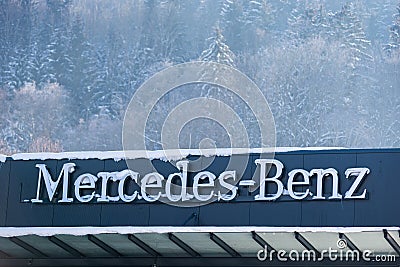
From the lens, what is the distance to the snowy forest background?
71125 mm

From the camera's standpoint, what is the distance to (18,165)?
16.0m

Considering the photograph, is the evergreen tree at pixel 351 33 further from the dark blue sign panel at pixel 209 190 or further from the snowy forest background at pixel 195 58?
the dark blue sign panel at pixel 209 190

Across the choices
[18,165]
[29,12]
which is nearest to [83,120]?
[29,12]

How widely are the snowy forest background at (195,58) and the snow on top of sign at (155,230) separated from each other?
168 ft

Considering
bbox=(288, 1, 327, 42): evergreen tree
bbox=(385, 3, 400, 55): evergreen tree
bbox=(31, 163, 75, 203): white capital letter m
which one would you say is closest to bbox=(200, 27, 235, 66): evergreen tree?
bbox=(288, 1, 327, 42): evergreen tree

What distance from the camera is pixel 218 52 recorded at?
8069 cm

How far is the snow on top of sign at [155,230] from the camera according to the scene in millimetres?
13836

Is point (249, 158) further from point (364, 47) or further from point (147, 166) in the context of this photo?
point (364, 47)

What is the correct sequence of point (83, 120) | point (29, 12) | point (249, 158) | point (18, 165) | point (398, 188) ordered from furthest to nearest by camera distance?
point (29, 12) < point (83, 120) < point (18, 165) < point (249, 158) < point (398, 188)

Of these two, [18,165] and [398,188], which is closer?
[398,188]

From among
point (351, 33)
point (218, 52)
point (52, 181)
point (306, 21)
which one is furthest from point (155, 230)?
point (306, 21)

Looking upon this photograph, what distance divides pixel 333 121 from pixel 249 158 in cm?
5676

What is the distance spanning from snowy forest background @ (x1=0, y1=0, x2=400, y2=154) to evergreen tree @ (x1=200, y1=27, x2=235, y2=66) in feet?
0.38

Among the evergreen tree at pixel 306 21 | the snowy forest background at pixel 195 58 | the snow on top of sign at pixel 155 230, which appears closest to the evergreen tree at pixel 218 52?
the snowy forest background at pixel 195 58
